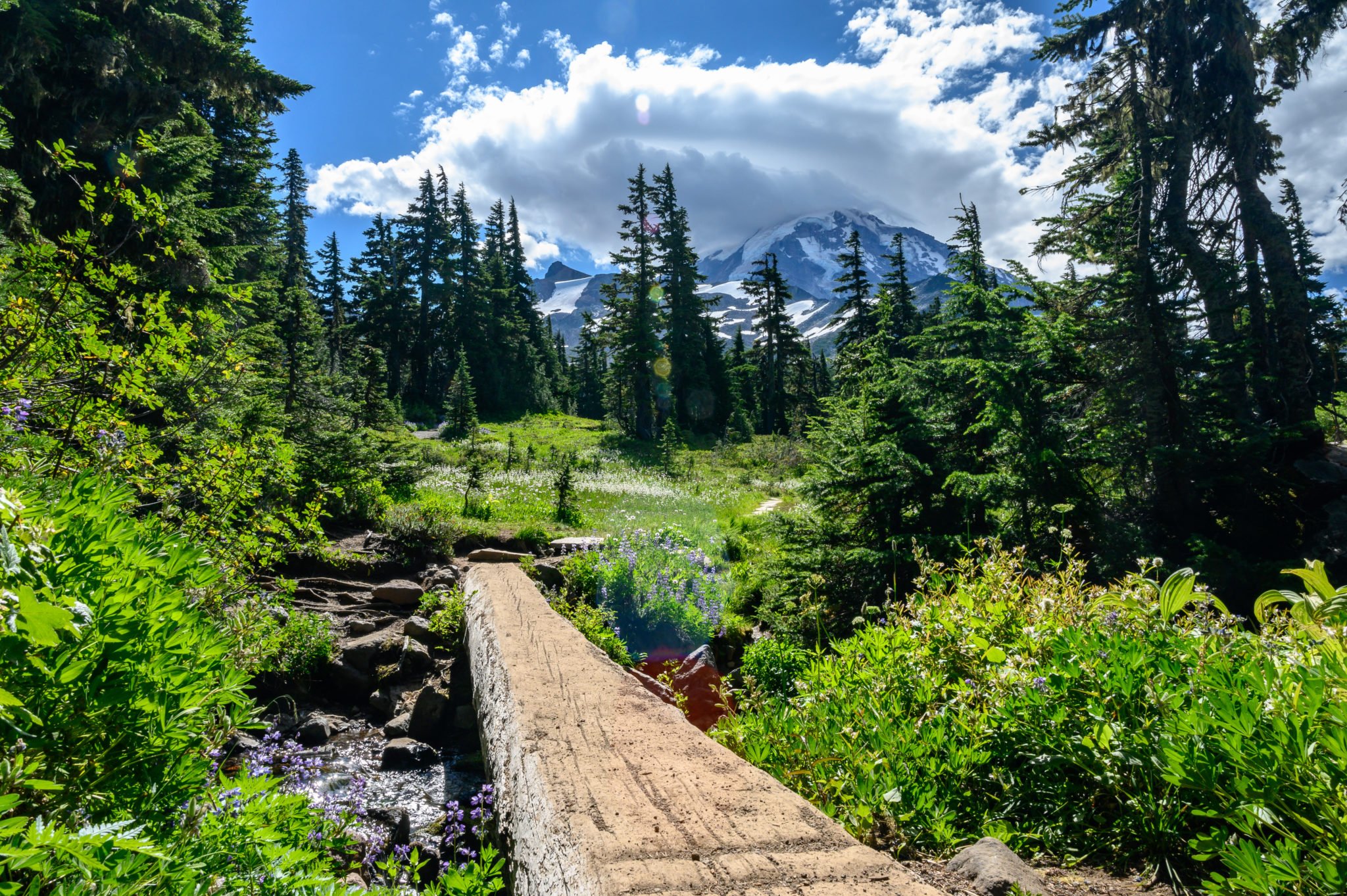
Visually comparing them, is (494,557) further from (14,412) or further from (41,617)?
(41,617)

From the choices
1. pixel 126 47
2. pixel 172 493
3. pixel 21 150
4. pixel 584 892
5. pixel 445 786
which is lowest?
pixel 445 786

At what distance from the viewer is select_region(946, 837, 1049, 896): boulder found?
2160 mm

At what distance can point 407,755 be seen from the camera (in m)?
5.52

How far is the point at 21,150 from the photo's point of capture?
9.45 m

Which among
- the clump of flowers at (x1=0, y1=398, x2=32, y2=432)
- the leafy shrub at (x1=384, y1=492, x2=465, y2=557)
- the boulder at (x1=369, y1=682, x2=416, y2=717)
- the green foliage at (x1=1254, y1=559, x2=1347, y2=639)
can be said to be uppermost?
the clump of flowers at (x1=0, y1=398, x2=32, y2=432)

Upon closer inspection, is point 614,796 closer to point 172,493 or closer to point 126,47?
point 172,493

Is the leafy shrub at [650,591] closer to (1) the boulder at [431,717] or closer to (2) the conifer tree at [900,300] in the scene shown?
(1) the boulder at [431,717]

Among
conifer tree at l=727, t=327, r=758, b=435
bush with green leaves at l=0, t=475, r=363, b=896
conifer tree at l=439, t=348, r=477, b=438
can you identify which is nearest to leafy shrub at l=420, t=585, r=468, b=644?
bush with green leaves at l=0, t=475, r=363, b=896

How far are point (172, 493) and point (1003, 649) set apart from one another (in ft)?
17.6

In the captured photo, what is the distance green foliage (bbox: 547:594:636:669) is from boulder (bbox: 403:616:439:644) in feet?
4.66

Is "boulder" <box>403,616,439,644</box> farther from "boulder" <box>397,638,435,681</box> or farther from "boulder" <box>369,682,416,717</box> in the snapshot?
"boulder" <box>369,682,416,717</box>

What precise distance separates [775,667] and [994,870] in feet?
13.4

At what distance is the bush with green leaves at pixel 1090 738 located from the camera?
172 centimetres

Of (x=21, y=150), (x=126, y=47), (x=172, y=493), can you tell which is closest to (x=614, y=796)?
(x=172, y=493)
